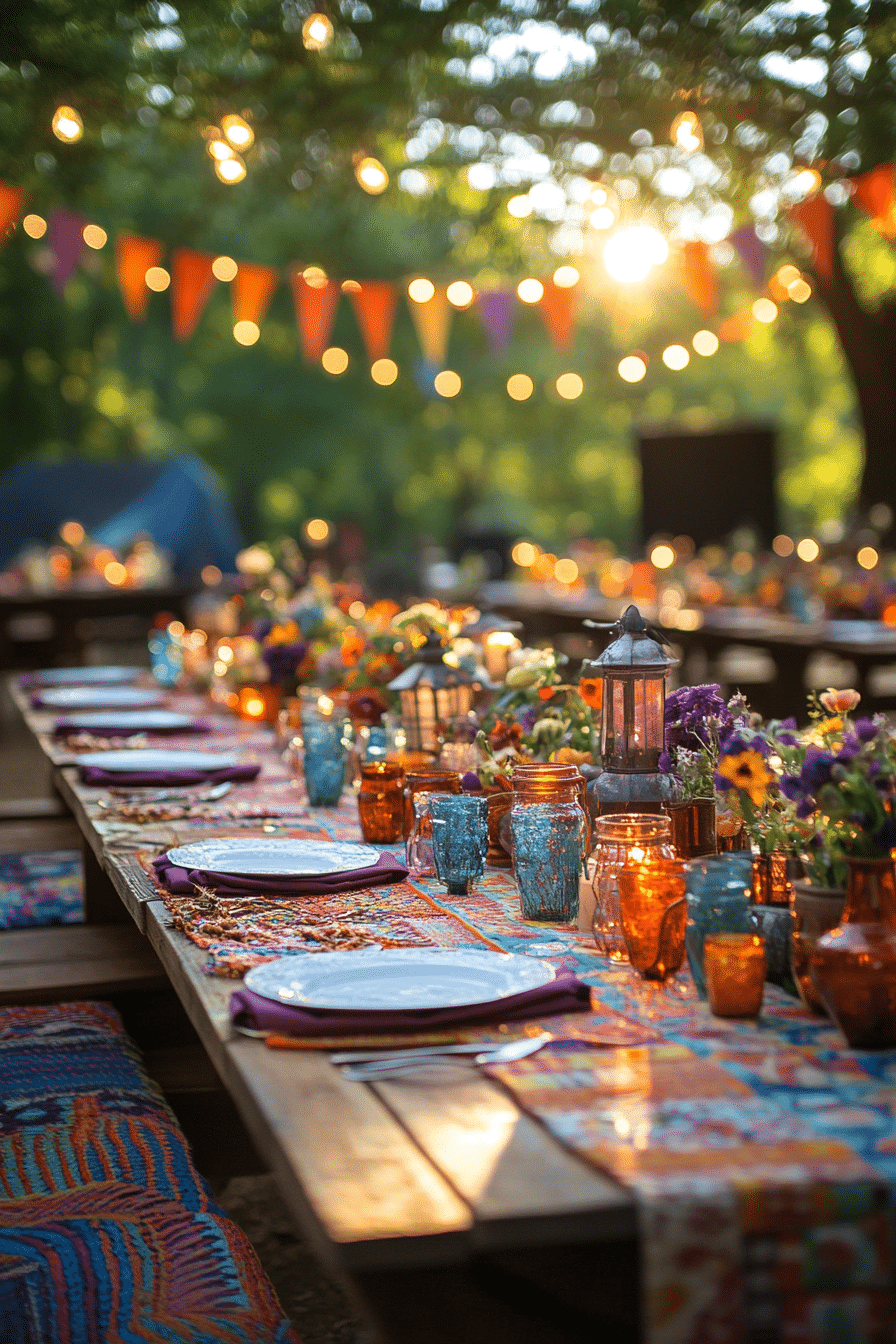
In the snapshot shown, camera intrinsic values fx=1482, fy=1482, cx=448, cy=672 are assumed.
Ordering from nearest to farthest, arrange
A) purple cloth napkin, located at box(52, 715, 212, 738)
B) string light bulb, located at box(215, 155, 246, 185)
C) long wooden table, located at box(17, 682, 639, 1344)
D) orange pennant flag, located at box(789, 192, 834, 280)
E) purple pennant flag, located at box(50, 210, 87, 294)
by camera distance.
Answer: long wooden table, located at box(17, 682, 639, 1344)
purple cloth napkin, located at box(52, 715, 212, 738)
string light bulb, located at box(215, 155, 246, 185)
orange pennant flag, located at box(789, 192, 834, 280)
purple pennant flag, located at box(50, 210, 87, 294)

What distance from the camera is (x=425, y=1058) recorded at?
1.22m

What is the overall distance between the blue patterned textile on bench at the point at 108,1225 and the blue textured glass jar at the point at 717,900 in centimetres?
57

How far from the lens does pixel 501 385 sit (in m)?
21.8

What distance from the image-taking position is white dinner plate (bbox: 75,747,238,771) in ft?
9.02

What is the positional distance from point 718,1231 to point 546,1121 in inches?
6.8

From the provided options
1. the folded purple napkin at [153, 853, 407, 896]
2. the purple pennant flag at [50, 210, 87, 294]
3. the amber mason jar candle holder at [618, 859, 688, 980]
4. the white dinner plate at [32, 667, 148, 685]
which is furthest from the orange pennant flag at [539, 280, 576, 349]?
the amber mason jar candle holder at [618, 859, 688, 980]

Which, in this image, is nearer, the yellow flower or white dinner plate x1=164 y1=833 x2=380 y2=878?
the yellow flower

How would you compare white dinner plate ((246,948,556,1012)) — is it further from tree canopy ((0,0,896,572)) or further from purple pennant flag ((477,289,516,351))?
purple pennant flag ((477,289,516,351))

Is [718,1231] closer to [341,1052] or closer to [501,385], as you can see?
[341,1052]

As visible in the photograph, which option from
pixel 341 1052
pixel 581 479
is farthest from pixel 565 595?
pixel 581 479

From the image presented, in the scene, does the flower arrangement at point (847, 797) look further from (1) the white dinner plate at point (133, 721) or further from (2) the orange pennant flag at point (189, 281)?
(2) the orange pennant flag at point (189, 281)

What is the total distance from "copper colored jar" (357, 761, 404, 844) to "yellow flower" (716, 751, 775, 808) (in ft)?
2.34

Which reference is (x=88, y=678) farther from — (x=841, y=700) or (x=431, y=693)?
(x=841, y=700)

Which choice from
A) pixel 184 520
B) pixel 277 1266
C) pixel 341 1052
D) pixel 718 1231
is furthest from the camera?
pixel 184 520
